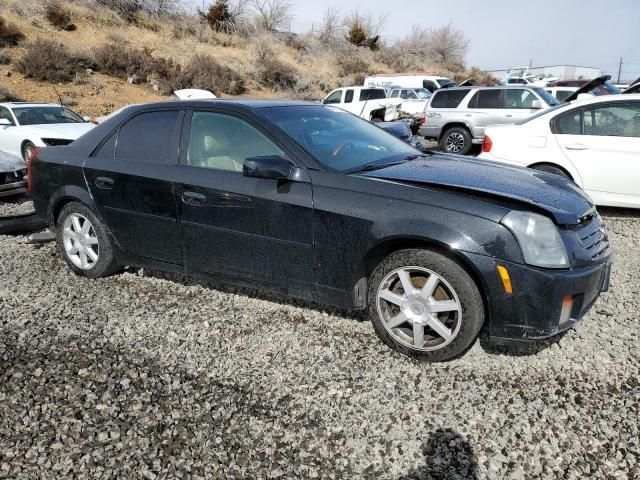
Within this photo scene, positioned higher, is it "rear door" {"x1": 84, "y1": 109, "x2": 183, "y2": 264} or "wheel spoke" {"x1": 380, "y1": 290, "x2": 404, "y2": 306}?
"rear door" {"x1": 84, "y1": 109, "x2": 183, "y2": 264}

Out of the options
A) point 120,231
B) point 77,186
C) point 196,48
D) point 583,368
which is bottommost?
point 583,368

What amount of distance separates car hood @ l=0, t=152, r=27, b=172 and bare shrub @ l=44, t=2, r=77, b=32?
78.1 feet

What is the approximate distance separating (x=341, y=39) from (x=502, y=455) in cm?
4938

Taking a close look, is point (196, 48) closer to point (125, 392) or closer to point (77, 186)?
point (77, 186)

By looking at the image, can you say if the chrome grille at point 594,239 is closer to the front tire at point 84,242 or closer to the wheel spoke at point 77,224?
the front tire at point 84,242

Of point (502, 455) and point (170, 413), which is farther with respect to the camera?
point (170, 413)

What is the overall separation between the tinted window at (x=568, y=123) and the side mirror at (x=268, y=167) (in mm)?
4556

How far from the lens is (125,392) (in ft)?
9.14

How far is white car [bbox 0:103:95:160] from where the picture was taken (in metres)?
9.50

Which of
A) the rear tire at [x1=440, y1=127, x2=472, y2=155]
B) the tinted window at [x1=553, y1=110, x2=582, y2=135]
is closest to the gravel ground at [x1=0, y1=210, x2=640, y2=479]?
the tinted window at [x1=553, y1=110, x2=582, y2=135]

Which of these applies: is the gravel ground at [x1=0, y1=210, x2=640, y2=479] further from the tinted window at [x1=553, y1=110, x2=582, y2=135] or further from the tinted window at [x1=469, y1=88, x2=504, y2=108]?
the tinted window at [x1=469, y1=88, x2=504, y2=108]

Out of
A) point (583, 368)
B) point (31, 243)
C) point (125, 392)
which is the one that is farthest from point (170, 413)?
point (31, 243)

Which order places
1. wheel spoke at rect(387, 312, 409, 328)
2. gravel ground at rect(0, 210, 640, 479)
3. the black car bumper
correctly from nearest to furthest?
1. gravel ground at rect(0, 210, 640, 479)
2. the black car bumper
3. wheel spoke at rect(387, 312, 409, 328)

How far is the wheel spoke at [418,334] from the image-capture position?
2.97m
